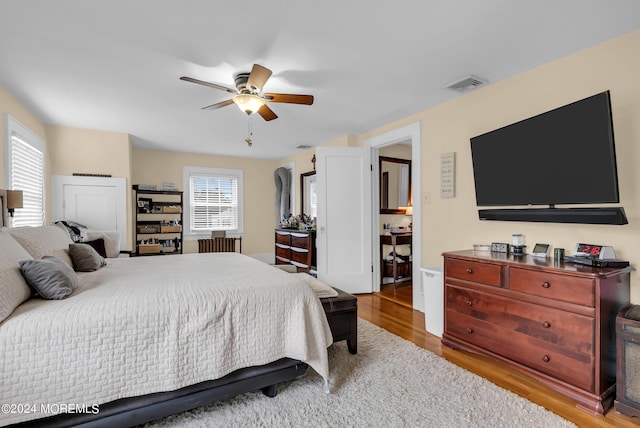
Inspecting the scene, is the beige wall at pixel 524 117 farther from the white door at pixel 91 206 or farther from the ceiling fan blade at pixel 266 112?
the white door at pixel 91 206

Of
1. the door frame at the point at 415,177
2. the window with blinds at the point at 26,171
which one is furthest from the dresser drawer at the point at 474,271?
the window with blinds at the point at 26,171

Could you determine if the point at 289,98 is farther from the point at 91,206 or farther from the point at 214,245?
the point at 214,245

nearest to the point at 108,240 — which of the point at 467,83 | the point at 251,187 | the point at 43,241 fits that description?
the point at 43,241

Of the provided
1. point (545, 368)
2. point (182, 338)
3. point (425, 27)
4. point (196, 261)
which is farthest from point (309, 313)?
point (425, 27)

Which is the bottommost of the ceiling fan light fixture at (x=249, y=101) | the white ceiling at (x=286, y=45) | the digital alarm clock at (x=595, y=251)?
the digital alarm clock at (x=595, y=251)

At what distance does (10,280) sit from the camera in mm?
1532

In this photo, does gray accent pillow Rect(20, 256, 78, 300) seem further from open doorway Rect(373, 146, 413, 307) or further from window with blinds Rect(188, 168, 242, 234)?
window with blinds Rect(188, 168, 242, 234)

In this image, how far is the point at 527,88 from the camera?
2.71 meters

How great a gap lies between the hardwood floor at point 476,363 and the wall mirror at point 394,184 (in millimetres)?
1572

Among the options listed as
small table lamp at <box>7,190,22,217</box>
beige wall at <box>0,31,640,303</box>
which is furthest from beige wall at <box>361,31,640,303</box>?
small table lamp at <box>7,190,22,217</box>

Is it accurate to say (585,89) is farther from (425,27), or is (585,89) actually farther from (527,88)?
(425,27)

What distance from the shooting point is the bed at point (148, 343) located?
1.39 meters

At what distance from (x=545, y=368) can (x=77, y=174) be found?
5736 mm

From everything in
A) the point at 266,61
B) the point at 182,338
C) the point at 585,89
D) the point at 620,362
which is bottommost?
the point at 620,362
